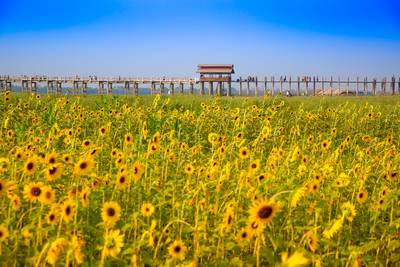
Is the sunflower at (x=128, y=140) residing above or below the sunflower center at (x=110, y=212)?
above

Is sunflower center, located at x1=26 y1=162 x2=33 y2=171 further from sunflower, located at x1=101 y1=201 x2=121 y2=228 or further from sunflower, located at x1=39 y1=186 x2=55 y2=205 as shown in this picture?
sunflower, located at x1=101 y1=201 x2=121 y2=228

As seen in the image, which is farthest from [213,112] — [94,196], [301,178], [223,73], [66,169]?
[223,73]

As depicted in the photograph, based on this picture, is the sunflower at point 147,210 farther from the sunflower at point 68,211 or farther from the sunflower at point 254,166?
the sunflower at point 254,166

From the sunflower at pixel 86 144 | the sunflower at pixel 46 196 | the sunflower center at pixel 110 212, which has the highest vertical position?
the sunflower at pixel 86 144

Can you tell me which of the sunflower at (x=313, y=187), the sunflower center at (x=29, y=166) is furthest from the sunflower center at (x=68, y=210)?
the sunflower at (x=313, y=187)

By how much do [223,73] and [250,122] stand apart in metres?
34.4

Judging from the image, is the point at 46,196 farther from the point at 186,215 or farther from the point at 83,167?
the point at 186,215

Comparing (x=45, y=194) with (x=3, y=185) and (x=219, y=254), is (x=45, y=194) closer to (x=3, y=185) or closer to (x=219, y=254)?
(x=3, y=185)

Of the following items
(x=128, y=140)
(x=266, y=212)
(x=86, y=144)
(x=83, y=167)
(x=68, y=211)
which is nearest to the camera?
(x=266, y=212)

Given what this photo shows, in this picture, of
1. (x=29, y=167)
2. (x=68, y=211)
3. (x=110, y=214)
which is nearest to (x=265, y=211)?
(x=110, y=214)

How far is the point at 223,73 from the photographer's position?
42.6 m

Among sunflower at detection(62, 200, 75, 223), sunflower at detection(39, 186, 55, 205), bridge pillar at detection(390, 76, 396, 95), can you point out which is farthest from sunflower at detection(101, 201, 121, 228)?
bridge pillar at detection(390, 76, 396, 95)

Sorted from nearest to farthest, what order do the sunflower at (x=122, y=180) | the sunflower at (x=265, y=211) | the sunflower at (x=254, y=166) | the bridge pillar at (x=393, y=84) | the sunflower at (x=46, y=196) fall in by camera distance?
the sunflower at (x=265, y=211), the sunflower at (x=46, y=196), the sunflower at (x=122, y=180), the sunflower at (x=254, y=166), the bridge pillar at (x=393, y=84)

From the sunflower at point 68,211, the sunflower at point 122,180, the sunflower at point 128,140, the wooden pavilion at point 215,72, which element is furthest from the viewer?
the wooden pavilion at point 215,72
